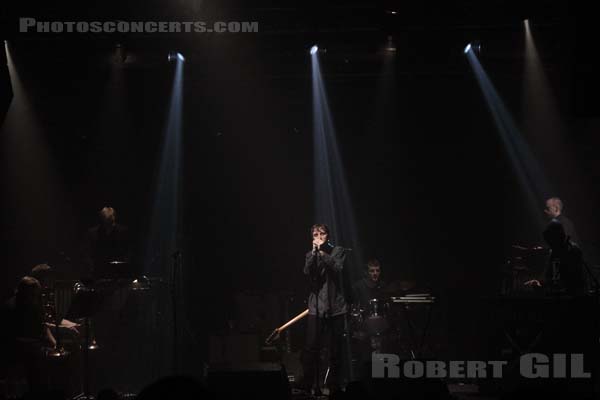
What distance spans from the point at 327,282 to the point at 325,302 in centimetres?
23

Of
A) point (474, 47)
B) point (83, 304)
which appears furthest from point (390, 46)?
point (83, 304)

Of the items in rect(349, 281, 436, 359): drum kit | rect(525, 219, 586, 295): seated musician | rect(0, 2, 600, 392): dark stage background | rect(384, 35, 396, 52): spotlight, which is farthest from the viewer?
rect(0, 2, 600, 392): dark stage background

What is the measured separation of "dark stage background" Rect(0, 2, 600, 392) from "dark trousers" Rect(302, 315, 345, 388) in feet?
6.75

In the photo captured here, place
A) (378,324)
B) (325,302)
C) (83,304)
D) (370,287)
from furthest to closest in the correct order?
(370,287), (378,324), (325,302), (83,304)

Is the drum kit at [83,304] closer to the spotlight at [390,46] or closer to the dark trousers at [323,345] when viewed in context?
the dark trousers at [323,345]

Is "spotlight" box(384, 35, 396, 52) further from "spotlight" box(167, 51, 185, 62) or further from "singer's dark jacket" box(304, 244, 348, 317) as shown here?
"singer's dark jacket" box(304, 244, 348, 317)

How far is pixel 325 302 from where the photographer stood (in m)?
8.78

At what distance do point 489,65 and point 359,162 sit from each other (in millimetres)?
2584

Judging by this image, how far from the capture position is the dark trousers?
863 centimetres

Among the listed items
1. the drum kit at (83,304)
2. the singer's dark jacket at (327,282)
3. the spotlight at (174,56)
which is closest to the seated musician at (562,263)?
the singer's dark jacket at (327,282)

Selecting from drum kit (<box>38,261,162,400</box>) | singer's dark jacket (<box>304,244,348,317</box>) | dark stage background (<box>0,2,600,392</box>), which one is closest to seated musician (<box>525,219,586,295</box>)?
singer's dark jacket (<box>304,244,348,317</box>)

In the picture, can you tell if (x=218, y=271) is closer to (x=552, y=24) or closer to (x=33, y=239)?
(x=33, y=239)

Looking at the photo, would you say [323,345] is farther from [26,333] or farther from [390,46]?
[390,46]

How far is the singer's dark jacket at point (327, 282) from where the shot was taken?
874 centimetres
